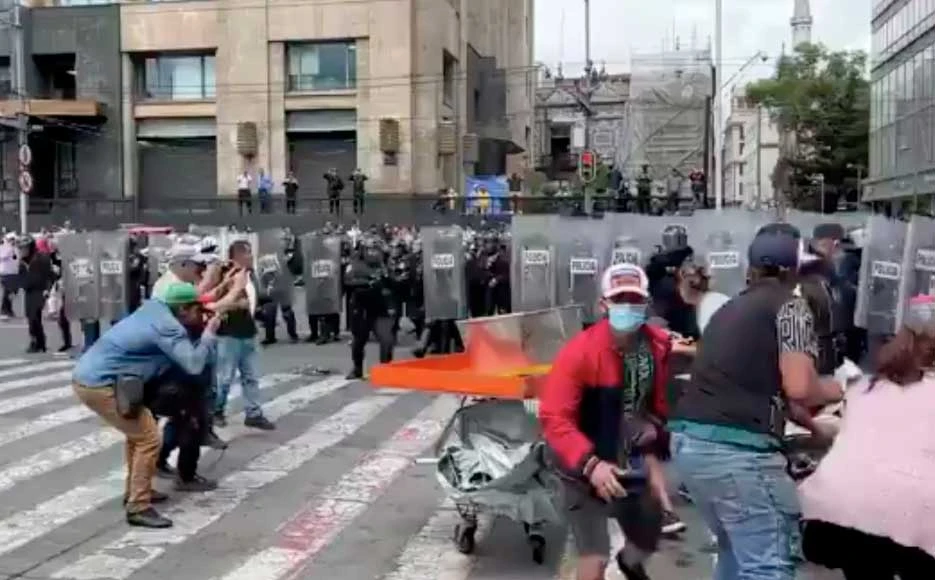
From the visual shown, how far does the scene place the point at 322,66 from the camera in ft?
144

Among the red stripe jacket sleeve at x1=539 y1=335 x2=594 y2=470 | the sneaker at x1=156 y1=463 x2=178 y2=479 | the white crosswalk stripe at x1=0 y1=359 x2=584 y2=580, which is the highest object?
the red stripe jacket sleeve at x1=539 y1=335 x2=594 y2=470

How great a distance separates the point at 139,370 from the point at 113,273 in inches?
428

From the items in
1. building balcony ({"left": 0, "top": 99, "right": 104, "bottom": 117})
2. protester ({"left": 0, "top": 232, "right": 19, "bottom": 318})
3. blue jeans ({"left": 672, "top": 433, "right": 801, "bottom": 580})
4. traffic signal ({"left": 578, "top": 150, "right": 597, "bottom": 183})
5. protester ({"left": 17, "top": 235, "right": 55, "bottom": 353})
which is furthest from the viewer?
building balcony ({"left": 0, "top": 99, "right": 104, "bottom": 117})

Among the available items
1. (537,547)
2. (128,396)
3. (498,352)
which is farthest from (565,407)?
(128,396)

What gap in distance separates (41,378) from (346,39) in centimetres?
2911

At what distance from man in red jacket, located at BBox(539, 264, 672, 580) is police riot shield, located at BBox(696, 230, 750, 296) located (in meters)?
8.64

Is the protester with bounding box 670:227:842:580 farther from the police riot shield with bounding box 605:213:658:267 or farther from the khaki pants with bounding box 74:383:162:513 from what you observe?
the police riot shield with bounding box 605:213:658:267

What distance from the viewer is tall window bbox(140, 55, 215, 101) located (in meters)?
45.0

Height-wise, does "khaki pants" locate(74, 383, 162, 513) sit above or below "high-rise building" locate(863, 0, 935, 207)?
below

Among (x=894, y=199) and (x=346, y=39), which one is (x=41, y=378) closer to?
(x=346, y=39)

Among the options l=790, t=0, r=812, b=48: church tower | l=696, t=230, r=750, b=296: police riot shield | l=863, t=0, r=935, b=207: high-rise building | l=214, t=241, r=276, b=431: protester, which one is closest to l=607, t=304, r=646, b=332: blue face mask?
l=214, t=241, r=276, b=431: protester

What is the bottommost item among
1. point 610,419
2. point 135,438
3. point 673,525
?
point 673,525

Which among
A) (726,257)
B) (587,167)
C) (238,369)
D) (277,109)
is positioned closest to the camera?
(238,369)

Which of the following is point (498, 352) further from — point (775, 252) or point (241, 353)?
point (241, 353)
